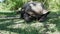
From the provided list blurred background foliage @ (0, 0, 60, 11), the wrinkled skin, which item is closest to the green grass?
the wrinkled skin

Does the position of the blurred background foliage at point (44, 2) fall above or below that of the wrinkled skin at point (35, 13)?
below

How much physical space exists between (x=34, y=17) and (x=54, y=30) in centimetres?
91

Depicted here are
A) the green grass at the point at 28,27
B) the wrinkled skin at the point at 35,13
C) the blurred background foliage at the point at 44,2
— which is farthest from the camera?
the blurred background foliage at the point at 44,2

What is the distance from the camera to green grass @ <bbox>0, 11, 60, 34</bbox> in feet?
13.7

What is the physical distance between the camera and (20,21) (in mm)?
5090

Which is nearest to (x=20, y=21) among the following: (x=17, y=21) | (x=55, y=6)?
(x=17, y=21)

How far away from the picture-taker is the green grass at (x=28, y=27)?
417 centimetres

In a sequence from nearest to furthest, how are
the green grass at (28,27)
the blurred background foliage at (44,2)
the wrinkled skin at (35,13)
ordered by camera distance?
the green grass at (28,27) → the wrinkled skin at (35,13) → the blurred background foliage at (44,2)

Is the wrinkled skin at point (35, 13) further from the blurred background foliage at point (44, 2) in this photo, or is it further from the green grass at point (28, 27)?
the blurred background foliage at point (44, 2)

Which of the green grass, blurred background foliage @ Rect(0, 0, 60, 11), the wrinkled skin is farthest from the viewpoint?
blurred background foliage @ Rect(0, 0, 60, 11)

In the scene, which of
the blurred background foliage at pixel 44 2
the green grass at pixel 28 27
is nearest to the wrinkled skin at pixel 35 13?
the green grass at pixel 28 27

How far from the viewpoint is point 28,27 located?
4.44 m

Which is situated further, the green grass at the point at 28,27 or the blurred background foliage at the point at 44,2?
the blurred background foliage at the point at 44,2

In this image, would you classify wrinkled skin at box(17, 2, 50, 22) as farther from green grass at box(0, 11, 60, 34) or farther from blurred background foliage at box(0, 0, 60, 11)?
blurred background foliage at box(0, 0, 60, 11)
